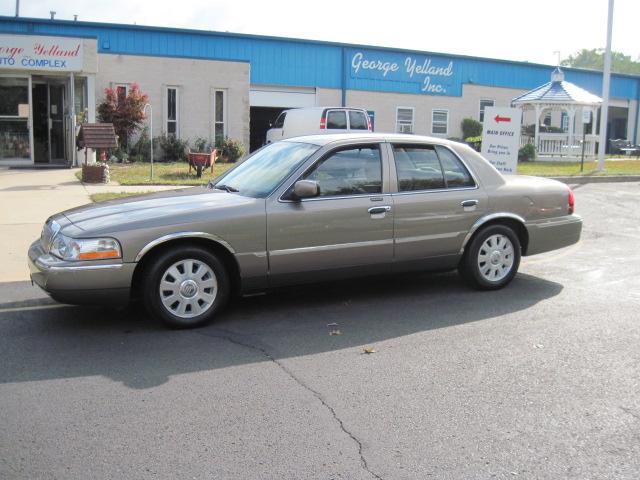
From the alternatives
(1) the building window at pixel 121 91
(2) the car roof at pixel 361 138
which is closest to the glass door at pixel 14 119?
(1) the building window at pixel 121 91

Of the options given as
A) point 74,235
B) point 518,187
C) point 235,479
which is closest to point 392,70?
point 518,187

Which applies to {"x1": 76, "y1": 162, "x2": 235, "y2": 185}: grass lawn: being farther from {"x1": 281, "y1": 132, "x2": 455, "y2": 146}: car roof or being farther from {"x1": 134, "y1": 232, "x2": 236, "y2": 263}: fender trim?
{"x1": 134, "y1": 232, "x2": 236, "y2": 263}: fender trim

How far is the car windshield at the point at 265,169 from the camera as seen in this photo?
243 inches

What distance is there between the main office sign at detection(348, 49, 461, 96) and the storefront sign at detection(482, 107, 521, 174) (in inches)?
719

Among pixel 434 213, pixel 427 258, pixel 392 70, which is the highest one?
pixel 392 70

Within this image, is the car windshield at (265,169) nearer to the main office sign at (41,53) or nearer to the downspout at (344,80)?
the main office sign at (41,53)

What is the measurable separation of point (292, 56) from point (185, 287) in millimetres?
25710

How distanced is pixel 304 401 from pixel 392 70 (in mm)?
29510

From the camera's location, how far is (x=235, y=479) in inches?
130

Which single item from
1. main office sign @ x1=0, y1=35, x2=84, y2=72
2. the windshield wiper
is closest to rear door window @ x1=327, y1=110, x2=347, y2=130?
main office sign @ x1=0, y1=35, x2=84, y2=72

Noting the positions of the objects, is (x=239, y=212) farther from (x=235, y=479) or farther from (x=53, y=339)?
(x=235, y=479)

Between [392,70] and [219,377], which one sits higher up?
[392,70]

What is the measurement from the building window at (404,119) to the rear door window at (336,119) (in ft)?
39.2

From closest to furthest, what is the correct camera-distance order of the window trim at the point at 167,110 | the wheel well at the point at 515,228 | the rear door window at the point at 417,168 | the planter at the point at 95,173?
the rear door window at the point at 417,168
the wheel well at the point at 515,228
the planter at the point at 95,173
the window trim at the point at 167,110
